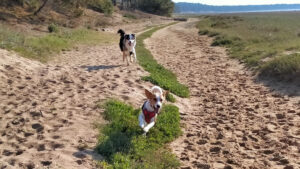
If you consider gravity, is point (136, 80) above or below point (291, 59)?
below

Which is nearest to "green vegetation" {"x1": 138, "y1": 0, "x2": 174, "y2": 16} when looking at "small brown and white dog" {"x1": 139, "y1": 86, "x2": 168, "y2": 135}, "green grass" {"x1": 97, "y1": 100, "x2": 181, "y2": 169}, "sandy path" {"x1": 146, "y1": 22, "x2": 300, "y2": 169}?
"sandy path" {"x1": 146, "y1": 22, "x2": 300, "y2": 169}

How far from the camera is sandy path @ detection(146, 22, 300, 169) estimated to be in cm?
559

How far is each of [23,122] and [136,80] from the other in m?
4.53

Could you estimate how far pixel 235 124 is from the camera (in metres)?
7.36

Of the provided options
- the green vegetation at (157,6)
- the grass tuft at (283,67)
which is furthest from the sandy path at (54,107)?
the green vegetation at (157,6)

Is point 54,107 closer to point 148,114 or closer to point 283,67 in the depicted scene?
point 148,114

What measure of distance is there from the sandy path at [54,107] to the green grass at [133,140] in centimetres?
24

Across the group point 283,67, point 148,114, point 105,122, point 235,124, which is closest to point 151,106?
point 148,114

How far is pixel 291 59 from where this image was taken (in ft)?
39.0

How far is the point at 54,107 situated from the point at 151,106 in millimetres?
2455

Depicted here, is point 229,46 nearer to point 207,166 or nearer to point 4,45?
point 4,45

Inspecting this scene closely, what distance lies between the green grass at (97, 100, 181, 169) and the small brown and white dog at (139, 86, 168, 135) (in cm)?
25

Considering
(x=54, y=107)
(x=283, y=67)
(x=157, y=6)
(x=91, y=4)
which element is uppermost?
(x=157, y=6)

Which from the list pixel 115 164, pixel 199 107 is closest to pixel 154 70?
pixel 199 107
